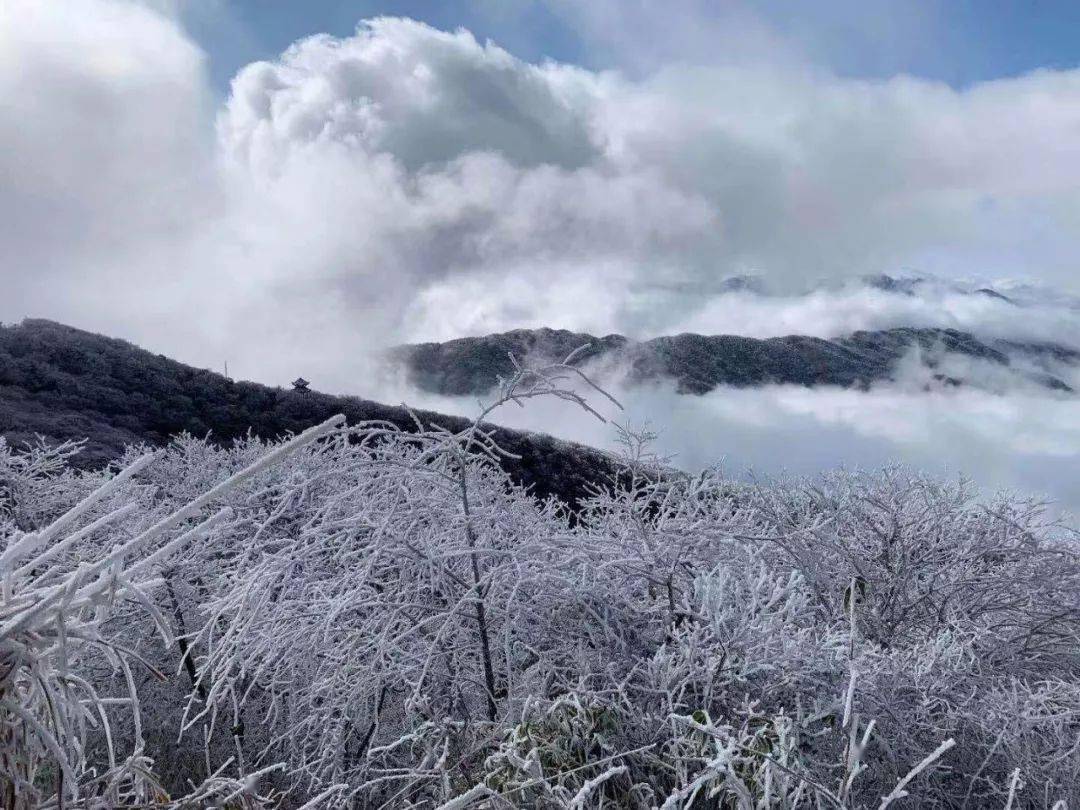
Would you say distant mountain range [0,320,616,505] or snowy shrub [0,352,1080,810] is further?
distant mountain range [0,320,616,505]

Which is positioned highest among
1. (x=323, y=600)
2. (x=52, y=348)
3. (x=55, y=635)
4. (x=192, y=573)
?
(x=52, y=348)

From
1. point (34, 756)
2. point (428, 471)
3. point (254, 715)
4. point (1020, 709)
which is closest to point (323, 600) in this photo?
point (428, 471)

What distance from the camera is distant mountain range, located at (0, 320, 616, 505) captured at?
31.0 m

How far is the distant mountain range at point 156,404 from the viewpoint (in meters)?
31.0

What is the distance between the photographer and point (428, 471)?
4336mm

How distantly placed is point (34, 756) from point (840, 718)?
3.14 meters

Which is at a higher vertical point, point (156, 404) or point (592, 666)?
point (156, 404)

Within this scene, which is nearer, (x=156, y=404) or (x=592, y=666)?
(x=592, y=666)

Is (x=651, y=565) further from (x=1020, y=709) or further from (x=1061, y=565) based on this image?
(x=1061, y=565)

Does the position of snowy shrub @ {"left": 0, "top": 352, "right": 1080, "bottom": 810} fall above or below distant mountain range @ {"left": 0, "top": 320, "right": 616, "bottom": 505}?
below

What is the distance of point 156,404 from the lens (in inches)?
1374

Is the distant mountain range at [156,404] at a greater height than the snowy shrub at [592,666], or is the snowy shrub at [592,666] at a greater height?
the distant mountain range at [156,404]

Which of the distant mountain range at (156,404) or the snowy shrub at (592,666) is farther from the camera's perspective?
the distant mountain range at (156,404)

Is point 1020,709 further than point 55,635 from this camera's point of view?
Yes
